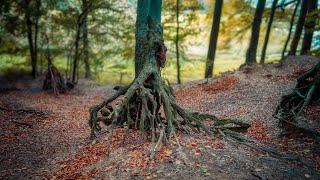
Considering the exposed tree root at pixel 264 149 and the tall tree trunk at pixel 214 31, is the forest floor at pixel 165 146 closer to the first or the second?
the exposed tree root at pixel 264 149

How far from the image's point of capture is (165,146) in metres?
9.03

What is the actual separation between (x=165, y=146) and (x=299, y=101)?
17.5 feet

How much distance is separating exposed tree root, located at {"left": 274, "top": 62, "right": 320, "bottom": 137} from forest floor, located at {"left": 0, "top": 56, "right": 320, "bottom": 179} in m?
0.36

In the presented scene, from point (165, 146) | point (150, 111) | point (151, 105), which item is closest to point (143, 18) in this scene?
point (151, 105)

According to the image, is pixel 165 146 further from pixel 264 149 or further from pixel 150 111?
pixel 264 149

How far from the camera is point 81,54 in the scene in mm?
27297

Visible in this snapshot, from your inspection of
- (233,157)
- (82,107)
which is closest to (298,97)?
(233,157)

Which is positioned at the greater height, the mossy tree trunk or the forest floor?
the mossy tree trunk

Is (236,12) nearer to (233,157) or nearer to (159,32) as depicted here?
(159,32)

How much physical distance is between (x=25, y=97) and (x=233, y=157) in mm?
13393

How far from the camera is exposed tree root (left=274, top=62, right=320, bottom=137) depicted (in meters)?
10.6

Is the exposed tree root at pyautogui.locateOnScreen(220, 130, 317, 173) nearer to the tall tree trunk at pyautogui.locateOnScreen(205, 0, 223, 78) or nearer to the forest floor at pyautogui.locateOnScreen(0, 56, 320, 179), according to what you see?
the forest floor at pyautogui.locateOnScreen(0, 56, 320, 179)

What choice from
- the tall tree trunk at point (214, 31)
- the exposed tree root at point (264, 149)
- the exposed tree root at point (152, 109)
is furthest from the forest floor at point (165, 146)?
the tall tree trunk at point (214, 31)

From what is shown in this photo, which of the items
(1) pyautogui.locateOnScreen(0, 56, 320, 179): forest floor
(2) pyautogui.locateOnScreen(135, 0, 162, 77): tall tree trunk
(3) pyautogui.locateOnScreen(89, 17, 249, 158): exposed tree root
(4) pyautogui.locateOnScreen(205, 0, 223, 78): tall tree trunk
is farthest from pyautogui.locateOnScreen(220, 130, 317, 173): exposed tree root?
(4) pyautogui.locateOnScreen(205, 0, 223, 78): tall tree trunk
